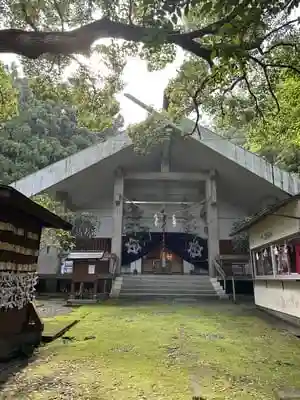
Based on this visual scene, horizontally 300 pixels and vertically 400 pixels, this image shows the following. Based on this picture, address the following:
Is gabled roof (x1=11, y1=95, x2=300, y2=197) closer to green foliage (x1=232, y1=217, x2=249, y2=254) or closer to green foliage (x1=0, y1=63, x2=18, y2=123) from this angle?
green foliage (x1=232, y1=217, x2=249, y2=254)

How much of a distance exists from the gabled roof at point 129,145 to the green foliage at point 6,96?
584 centimetres

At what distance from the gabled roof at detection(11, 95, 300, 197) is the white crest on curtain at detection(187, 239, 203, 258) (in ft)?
15.5

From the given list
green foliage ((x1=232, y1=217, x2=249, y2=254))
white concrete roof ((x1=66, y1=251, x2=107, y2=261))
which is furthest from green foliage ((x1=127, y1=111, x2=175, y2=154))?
green foliage ((x1=232, y1=217, x2=249, y2=254))

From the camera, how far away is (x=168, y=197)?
667 inches

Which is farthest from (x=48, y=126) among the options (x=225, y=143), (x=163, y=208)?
(x=225, y=143)

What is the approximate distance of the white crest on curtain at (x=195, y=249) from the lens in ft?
51.3

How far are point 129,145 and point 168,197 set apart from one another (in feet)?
15.0

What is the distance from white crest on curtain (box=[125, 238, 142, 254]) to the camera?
15.6 meters

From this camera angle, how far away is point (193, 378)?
3299 millimetres

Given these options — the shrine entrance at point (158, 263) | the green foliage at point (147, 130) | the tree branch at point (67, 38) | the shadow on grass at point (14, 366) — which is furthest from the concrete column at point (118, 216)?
the tree branch at point (67, 38)

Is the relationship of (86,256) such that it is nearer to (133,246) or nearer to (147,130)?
(147,130)

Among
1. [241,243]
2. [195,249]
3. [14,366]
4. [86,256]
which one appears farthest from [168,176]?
[14,366]

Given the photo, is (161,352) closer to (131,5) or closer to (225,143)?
(131,5)

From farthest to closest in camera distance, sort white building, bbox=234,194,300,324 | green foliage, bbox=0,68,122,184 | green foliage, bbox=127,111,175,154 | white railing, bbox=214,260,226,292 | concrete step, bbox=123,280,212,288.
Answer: green foliage, bbox=0,68,122,184 → concrete step, bbox=123,280,212,288 → white railing, bbox=214,260,226,292 → green foliage, bbox=127,111,175,154 → white building, bbox=234,194,300,324
